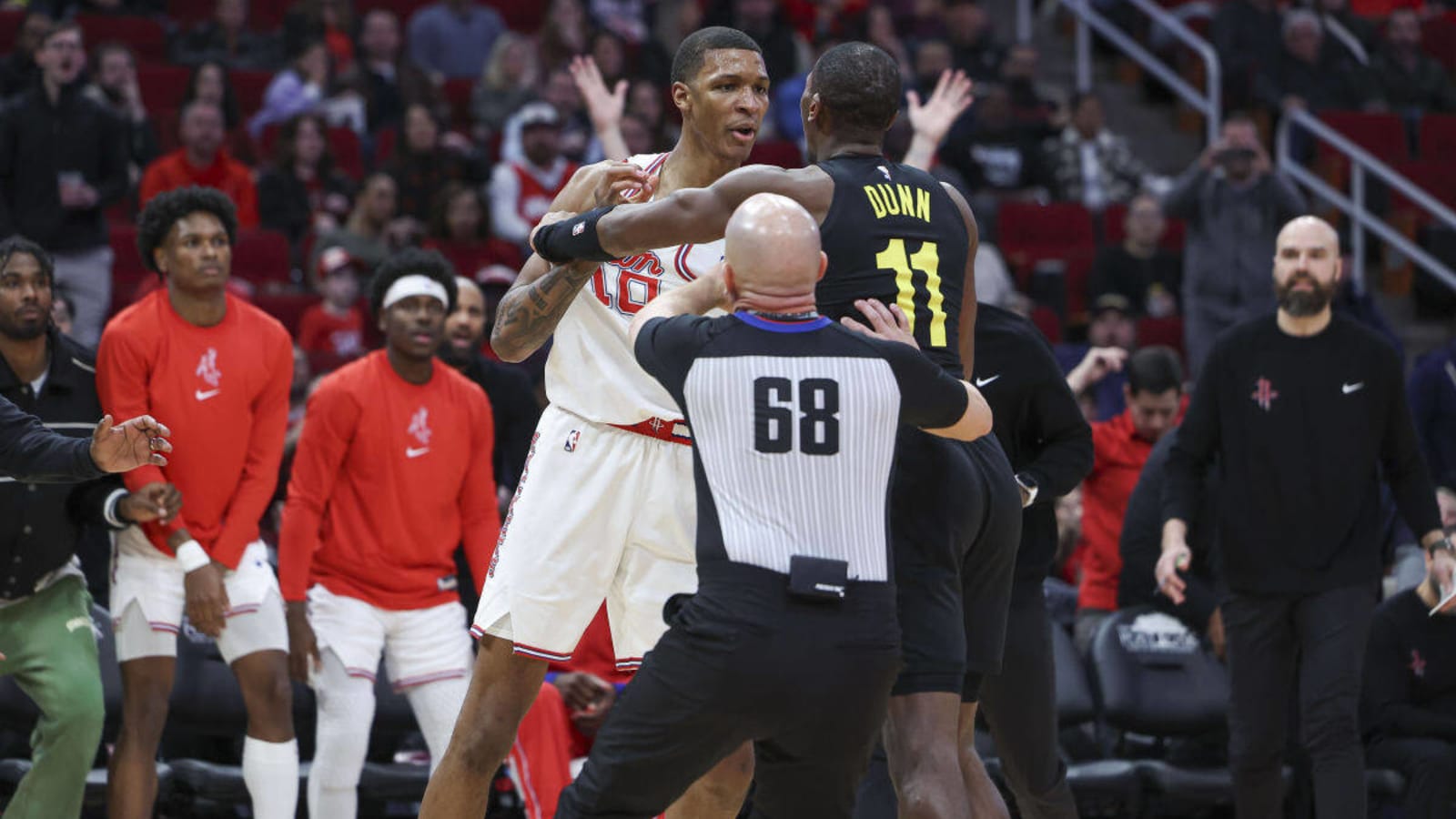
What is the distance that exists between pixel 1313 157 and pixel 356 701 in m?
10.0

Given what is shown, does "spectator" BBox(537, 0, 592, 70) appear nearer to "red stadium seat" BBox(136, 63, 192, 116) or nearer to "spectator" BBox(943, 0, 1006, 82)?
"red stadium seat" BBox(136, 63, 192, 116)

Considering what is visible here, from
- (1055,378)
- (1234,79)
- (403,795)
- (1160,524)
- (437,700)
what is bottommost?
(403,795)

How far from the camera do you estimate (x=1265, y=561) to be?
717 centimetres

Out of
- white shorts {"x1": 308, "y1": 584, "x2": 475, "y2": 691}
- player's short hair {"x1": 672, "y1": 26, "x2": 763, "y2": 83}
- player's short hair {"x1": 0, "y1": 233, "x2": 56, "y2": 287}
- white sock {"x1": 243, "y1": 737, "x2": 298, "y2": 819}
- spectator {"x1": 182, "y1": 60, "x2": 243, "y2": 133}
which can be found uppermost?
spectator {"x1": 182, "y1": 60, "x2": 243, "y2": 133}

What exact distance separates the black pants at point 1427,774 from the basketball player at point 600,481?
3.41m

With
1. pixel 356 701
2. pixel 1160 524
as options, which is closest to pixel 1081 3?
pixel 1160 524

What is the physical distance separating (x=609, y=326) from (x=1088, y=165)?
30.7 ft

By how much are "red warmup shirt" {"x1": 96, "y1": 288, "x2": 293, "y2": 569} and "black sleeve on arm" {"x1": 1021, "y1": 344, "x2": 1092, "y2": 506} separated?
111 inches

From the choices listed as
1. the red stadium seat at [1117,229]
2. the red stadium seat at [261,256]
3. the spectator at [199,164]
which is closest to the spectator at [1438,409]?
the red stadium seat at [1117,229]

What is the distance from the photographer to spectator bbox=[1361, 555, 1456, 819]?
7.85 metres

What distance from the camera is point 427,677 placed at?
24.2ft

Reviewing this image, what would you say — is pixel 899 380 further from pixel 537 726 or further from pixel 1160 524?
pixel 1160 524

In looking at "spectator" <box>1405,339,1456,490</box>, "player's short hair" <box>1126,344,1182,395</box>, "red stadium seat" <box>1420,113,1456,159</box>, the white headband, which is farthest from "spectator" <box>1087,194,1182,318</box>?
the white headband

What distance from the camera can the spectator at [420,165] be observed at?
1240cm
